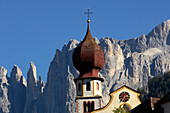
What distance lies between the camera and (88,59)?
7194 centimetres

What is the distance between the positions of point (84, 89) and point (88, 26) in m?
10.00

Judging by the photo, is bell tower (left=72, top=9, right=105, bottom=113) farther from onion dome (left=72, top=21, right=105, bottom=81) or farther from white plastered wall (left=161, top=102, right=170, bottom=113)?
white plastered wall (left=161, top=102, right=170, bottom=113)

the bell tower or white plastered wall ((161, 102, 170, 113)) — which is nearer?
white plastered wall ((161, 102, 170, 113))

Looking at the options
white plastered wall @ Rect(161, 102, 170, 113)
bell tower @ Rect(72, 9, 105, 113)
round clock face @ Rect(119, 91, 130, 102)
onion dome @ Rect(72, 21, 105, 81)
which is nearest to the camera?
white plastered wall @ Rect(161, 102, 170, 113)

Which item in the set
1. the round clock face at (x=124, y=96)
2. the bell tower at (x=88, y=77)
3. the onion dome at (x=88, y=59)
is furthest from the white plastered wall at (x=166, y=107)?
the onion dome at (x=88, y=59)

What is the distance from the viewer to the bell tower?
68625 millimetres

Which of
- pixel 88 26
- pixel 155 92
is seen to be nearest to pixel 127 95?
pixel 88 26

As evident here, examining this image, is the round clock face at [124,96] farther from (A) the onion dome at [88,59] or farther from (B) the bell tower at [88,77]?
(A) the onion dome at [88,59]

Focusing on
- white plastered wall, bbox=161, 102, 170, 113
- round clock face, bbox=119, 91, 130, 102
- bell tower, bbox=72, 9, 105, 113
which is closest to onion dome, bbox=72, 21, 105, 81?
bell tower, bbox=72, 9, 105, 113

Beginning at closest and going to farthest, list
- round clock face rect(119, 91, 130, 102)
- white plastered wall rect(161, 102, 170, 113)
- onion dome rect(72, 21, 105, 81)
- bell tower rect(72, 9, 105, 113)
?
white plastered wall rect(161, 102, 170, 113)
round clock face rect(119, 91, 130, 102)
bell tower rect(72, 9, 105, 113)
onion dome rect(72, 21, 105, 81)

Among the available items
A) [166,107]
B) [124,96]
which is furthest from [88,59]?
[166,107]

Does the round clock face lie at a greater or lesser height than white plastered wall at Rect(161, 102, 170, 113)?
greater

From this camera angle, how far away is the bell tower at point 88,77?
6862 cm

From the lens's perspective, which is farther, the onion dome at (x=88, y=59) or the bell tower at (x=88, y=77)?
the onion dome at (x=88, y=59)
